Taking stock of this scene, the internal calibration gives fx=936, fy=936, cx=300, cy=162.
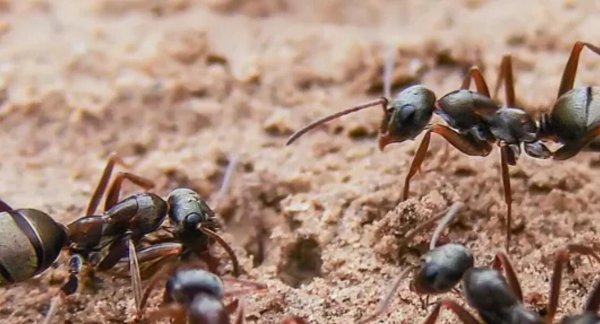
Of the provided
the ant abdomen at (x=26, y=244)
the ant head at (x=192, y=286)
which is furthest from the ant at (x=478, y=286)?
the ant abdomen at (x=26, y=244)

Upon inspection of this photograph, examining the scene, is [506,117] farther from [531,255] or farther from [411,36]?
[411,36]

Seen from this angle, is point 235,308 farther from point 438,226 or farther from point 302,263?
point 438,226

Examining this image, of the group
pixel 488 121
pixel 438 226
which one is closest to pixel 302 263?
pixel 438 226

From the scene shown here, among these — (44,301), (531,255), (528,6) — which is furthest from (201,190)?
(528,6)

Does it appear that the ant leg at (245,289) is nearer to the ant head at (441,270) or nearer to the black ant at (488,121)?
the ant head at (441,270)

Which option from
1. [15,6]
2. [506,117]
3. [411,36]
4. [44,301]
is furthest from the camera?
[15,6]
